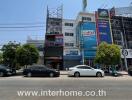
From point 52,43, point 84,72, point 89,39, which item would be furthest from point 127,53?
point 84,72

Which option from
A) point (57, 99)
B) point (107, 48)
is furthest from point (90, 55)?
point (57, 99)

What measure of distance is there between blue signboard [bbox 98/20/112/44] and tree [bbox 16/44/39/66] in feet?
54.0

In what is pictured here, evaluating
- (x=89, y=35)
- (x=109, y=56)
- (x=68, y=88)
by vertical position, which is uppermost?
(x=89, y=35)

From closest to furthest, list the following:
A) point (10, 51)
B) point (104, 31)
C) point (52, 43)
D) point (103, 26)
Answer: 1. point (10, 51)
2. point (52, 43)
3. point (104, 31)
4. point (103, 26)

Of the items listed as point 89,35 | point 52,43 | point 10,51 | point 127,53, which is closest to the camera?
point 10,51

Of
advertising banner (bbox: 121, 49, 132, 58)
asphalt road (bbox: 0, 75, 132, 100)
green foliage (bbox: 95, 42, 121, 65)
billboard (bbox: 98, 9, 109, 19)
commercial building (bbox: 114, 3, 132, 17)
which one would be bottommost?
asphalt road (bbox: 0, 75, 132, 100)

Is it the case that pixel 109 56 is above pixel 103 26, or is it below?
below

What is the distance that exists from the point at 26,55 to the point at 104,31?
63.4ft

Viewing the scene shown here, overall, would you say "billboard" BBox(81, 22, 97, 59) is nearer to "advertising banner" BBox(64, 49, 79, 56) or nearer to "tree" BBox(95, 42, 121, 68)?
"advertising banner" BBox(64, 49, 79, 56)

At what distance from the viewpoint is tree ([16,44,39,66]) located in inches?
1215

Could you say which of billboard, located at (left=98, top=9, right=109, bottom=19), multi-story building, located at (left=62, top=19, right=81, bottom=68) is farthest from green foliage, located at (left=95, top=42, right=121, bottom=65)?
billboard, located at (left=98, top=9, right=109, bottom=19)

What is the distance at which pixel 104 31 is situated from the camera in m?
44.2

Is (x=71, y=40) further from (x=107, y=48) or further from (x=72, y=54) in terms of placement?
(x=107, y=48)

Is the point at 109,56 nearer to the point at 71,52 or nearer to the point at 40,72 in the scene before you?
the point at 40,72
